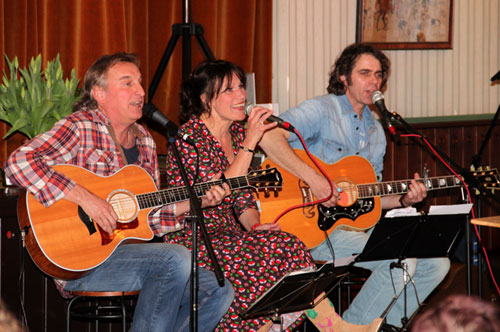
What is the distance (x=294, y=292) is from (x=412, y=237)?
728 millimetres

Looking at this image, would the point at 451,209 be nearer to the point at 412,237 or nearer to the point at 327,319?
the point at 412,237

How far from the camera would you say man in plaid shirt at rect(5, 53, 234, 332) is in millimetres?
2861

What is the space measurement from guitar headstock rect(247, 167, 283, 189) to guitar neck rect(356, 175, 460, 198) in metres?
0.71

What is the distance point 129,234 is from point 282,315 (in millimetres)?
815

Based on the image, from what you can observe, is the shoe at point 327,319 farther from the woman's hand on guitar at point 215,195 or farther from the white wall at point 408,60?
the white wall at point 408,60

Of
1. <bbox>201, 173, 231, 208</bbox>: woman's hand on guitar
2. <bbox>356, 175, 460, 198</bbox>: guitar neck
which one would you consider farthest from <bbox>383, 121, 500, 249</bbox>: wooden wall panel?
<bbox>201, 173, 231, 208</bbox>: woman's hand on guitar

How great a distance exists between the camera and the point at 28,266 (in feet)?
11.2

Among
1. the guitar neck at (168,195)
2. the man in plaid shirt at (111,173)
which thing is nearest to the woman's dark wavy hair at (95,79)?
the man in plaid shirt at (111,173)

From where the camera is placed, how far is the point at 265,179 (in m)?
3.31

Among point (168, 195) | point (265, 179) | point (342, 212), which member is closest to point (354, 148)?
point (342, 212)

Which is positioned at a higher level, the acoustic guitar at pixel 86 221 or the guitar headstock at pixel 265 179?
the guitar headstock at pixel 265 179

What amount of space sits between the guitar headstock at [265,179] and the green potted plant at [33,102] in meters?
1.04

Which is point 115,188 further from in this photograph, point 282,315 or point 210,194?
point 282,315

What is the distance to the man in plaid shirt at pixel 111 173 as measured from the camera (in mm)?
2861
